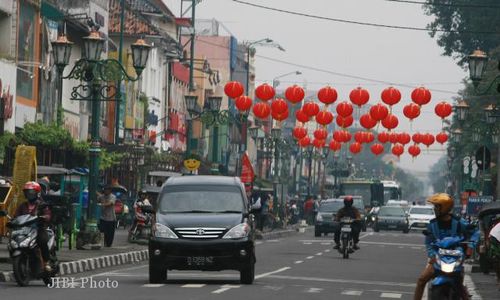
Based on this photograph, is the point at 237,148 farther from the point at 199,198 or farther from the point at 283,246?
the point at 199,198

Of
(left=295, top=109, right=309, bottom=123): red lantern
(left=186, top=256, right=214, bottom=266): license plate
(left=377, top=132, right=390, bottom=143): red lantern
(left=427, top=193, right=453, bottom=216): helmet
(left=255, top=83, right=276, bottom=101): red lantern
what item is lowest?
(left=186, top=256, right=214, bottom=266): license plate

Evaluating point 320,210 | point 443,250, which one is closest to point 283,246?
point 320,210

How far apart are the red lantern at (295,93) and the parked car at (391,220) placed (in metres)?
38.5

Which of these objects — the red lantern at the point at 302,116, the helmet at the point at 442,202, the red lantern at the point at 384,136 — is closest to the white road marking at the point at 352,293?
the helmet at the point at 442,202

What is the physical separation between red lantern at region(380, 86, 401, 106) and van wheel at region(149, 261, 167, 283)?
20.4 m

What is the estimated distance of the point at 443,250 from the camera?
19141mm

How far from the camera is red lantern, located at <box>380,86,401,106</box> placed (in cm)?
4747

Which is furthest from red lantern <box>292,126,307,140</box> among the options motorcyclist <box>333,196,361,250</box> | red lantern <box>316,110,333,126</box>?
motorcyclist <box>333,196,361,250</box>

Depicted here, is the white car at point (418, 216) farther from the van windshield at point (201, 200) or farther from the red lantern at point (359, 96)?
the van windshield at point (201, 200)

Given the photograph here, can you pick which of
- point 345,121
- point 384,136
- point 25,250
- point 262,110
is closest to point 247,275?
point 25,250

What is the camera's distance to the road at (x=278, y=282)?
2414cm

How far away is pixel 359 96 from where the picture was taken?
48.7 metres

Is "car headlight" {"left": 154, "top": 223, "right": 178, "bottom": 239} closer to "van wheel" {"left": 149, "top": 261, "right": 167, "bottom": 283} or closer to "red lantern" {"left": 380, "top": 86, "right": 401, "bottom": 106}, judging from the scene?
"van wheel" {"left": 149, "top": 261, "right": 167, "bottom": 283}

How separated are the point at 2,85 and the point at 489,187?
43899 millimetres
